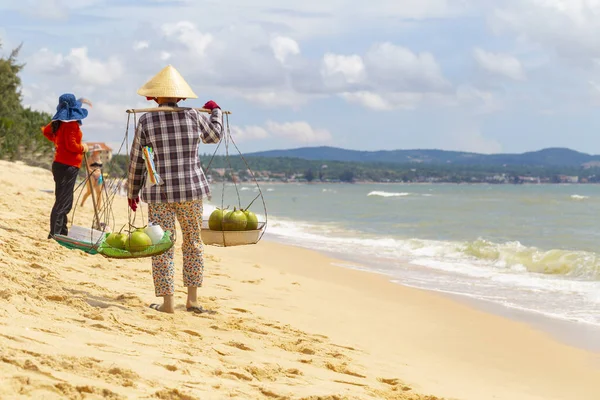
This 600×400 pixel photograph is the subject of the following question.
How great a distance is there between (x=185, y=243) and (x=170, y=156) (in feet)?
2.31

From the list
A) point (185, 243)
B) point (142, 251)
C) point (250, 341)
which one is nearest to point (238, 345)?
point (250, 341)

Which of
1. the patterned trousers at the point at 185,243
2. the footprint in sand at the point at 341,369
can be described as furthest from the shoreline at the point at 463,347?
the patterned trousers at the point at 185,243

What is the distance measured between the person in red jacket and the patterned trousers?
193 cm

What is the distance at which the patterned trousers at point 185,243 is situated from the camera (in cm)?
538

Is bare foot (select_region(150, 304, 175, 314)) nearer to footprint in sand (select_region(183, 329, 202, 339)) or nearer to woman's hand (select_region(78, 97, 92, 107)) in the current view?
footprint in sand (select_region(183, 329, 202, 339))

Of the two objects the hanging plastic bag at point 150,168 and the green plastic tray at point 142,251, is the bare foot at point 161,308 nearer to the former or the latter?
the green plastic tray at point 142,251

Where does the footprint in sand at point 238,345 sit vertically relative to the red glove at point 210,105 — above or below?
below

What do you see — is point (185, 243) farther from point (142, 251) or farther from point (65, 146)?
point (65, 146)

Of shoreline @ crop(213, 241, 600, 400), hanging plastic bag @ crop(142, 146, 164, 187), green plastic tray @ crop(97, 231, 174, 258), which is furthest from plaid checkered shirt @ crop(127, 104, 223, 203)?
shoreline @ crop(213, 241, 600, 400)

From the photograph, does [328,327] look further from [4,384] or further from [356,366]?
[4,384]

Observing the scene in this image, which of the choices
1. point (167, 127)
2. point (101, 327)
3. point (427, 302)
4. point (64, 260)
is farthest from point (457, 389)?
point (64, 260)

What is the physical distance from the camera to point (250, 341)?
16.0 feet

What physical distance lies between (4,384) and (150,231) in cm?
219

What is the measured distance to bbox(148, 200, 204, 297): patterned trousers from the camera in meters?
5.38
